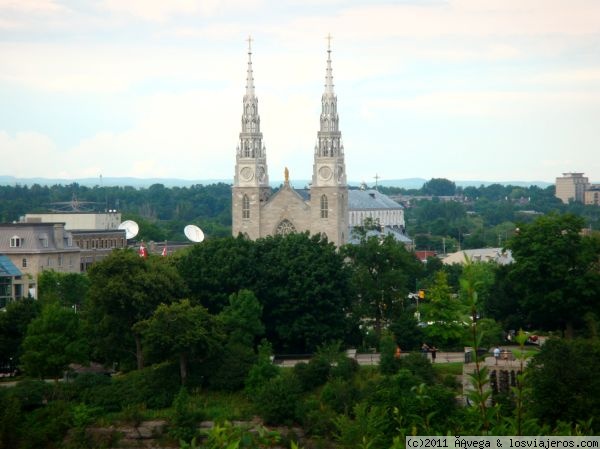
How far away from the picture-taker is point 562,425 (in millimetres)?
34688

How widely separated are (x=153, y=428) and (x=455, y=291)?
4115 centimetres

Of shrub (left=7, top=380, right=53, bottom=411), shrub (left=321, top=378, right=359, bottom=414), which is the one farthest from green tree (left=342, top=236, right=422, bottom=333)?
shrub (left=7, top=380, right=53, bottom=411)

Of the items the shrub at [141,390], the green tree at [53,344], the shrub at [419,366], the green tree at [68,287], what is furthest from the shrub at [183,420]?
the green tree at [68,287]

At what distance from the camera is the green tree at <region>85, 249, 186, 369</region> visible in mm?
72562

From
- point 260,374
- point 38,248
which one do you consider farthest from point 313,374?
point 38,248

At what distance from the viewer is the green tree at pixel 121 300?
7256 centimetres

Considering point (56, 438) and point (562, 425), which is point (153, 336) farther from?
point (562, 425)

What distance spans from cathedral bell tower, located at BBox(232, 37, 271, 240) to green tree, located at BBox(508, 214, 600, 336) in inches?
1614

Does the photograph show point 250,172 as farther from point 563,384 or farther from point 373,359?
point 563,384

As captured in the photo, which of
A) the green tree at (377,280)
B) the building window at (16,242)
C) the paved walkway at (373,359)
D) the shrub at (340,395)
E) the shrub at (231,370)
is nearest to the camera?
the shrub at (340,395)

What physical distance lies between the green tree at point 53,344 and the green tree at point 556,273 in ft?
73.5

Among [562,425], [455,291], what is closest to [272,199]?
[455,291]

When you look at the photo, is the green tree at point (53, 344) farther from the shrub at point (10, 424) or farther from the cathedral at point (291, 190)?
the cathedral at point (291, 190)

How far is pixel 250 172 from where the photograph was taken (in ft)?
380
